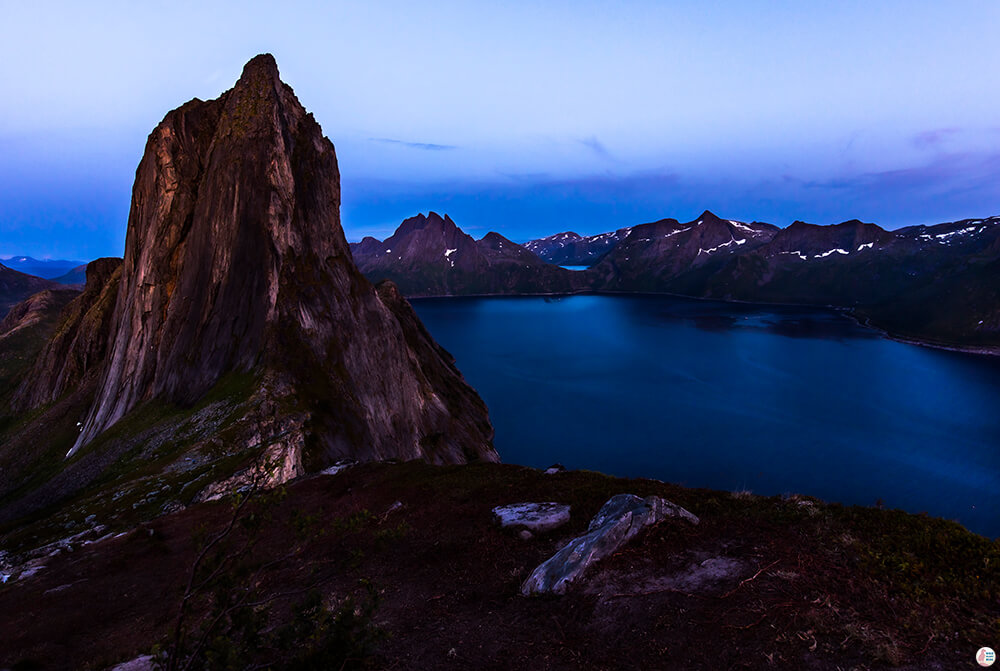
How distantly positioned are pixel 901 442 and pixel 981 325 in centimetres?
14889

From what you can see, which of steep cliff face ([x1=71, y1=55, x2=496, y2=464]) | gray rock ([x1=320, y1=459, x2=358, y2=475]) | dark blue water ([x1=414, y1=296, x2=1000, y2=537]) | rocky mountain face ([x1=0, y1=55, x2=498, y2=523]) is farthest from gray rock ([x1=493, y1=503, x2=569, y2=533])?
dark blue water ([x1=414, y1=296, x2=1000, y2=537])

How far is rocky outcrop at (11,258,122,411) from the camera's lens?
60.0 m

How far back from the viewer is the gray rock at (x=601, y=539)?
12234 millimetres

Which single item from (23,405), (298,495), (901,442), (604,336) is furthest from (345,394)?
(604,336)

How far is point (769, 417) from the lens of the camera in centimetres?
9488

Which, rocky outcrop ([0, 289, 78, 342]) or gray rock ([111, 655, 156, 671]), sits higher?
rocky outcrop ([0, 289, 78, 342])

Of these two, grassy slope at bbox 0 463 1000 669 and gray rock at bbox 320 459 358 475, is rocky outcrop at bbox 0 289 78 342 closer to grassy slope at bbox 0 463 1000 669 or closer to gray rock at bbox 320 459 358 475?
gray rock at bbox 320 459 358 475

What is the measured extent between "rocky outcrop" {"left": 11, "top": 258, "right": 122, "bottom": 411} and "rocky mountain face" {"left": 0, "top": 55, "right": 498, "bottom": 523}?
261 mm

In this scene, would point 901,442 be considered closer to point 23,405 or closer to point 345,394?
point 345,394

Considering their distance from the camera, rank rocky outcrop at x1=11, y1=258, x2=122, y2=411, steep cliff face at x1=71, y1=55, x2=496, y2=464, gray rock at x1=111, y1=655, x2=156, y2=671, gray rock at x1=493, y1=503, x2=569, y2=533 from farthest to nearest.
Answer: rocky outcrop at x1=11, y1=258, x2=122, y2=411 < steep cliff face at x1=71, y1=55, x2=496, y2=464 < gray rock at x1=493, y1=503, x2=569, y2=533 < gray rock at x1=111, y1=655, x2=156, y2=671

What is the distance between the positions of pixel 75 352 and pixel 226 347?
3564 cm

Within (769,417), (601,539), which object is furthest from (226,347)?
(769,417)

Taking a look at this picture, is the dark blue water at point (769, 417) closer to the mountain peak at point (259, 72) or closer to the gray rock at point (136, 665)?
the gray rock at point (136, 665)

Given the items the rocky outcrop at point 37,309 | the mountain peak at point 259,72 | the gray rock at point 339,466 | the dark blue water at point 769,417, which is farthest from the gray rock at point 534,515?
the rocky outcrop at point 37,309
